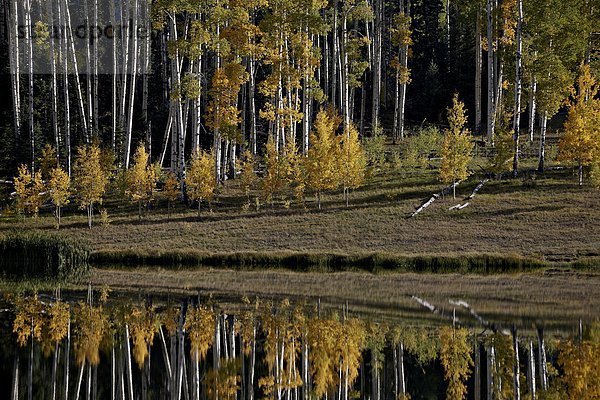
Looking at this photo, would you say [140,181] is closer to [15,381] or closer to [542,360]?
[15,381]

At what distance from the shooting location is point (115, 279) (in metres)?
29.1

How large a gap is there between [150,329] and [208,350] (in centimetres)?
256

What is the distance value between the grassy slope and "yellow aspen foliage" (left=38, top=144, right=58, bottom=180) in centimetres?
343

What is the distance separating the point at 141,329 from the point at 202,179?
22286 mm

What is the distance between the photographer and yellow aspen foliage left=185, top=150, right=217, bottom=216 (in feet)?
133

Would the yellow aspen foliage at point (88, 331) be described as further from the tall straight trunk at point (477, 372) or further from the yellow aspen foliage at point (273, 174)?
the yellow aspen foliage at point (273, 174)

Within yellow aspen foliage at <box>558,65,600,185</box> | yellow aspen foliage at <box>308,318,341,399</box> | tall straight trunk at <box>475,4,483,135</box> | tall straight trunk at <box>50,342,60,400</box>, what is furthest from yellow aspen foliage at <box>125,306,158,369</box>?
tall straight trunk at <box>475,4,483,135</box>

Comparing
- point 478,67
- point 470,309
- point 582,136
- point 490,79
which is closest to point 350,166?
point 490,79

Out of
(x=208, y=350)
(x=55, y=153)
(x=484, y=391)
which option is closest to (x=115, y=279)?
(x=208, y=350)

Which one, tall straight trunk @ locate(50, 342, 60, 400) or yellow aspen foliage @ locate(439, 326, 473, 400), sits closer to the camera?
tall straight trunk @ locate(50, 342, 60, 400)

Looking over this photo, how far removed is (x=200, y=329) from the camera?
61.3 feet

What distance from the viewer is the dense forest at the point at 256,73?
42.6 m

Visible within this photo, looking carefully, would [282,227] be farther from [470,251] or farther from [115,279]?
[115,279]

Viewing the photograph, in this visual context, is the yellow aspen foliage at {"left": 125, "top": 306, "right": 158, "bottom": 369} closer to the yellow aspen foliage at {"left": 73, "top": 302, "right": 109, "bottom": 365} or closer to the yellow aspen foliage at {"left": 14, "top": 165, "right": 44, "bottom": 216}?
the yellow aspen foliage at {"left": 73, "top": 302, "right": 109, "bottom": 365}
